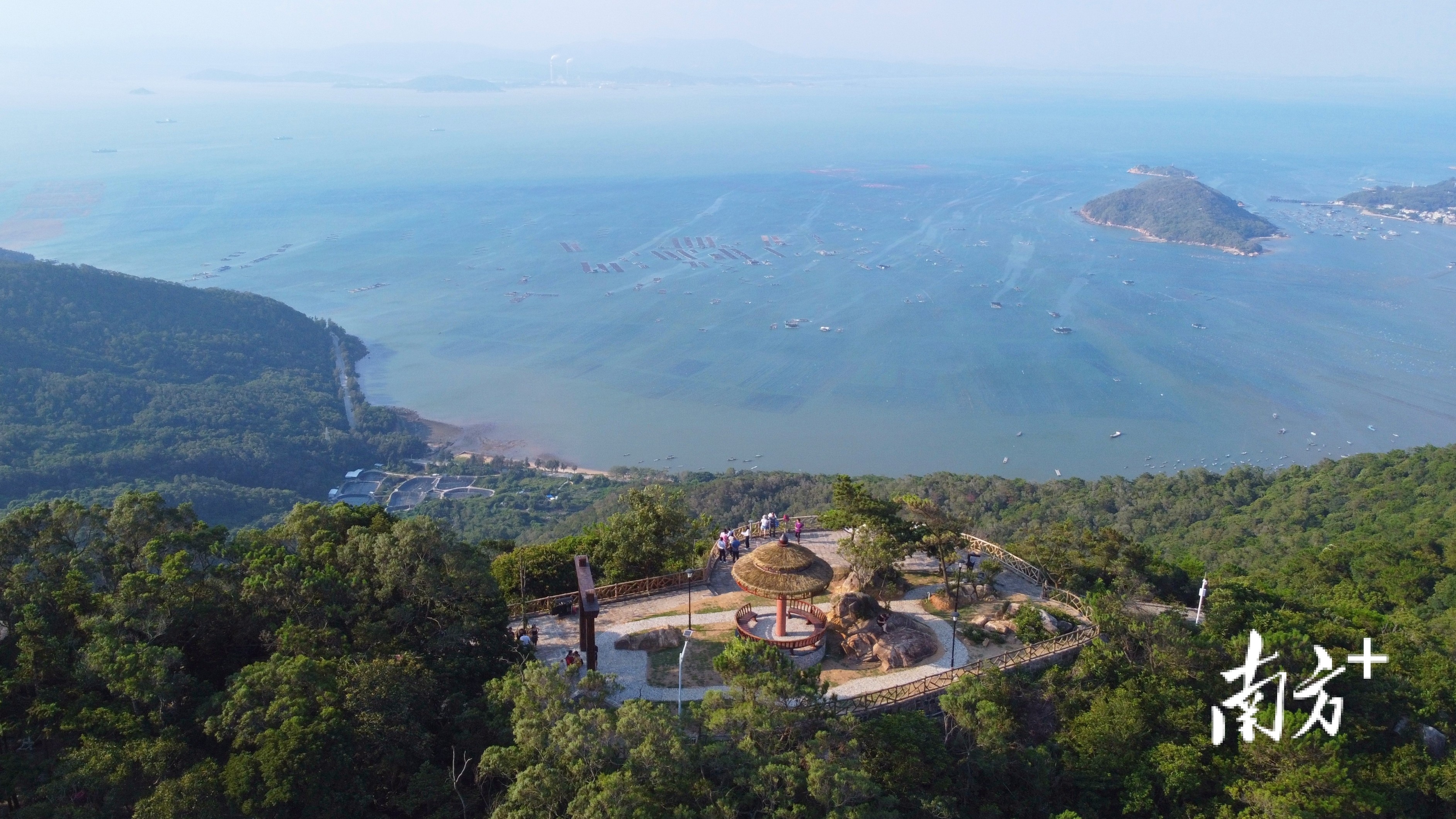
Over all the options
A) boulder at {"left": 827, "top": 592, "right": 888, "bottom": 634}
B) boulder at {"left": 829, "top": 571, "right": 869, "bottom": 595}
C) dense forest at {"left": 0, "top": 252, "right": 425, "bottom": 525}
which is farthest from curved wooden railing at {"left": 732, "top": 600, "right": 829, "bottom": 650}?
dense forest at {"left": 0, "top": 252, "right": 425, "bottom": 525}

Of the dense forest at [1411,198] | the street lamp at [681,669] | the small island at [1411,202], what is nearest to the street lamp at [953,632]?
the street lamp at [681,669]

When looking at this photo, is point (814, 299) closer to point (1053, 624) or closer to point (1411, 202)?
point (1053, 624)

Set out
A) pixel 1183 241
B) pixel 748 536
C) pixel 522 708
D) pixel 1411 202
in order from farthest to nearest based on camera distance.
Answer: pixel 1411 202
pixel 1183 241
pixel 748 536
pixel 522 708

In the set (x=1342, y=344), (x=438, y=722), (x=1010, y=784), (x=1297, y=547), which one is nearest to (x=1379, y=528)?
(x=1297, y=547)

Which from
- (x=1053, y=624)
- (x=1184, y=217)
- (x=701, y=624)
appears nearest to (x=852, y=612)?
(x=701, y=624)

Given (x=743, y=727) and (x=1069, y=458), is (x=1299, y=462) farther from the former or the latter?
(x=743, y=727)

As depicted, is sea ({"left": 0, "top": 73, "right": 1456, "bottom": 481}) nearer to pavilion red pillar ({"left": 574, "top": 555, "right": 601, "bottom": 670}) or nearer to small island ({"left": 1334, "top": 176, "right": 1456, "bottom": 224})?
small island ({"left": 1334, "top": 176, "right": 1456, "bottom": 224})
